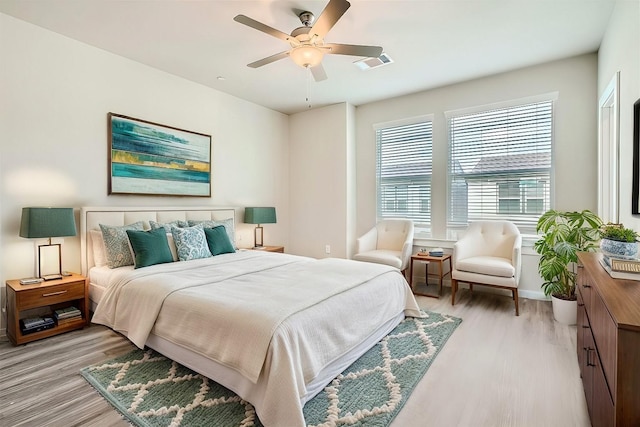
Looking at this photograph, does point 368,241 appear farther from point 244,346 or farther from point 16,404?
point 16,404

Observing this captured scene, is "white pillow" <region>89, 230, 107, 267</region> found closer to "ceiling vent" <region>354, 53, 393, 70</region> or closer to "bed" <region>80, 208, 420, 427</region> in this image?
"bed" <region>80, 208, 420, 427</region>

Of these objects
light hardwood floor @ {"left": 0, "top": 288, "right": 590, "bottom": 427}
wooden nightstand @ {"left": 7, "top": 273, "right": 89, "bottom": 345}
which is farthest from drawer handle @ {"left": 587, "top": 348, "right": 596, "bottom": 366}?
wooden nightstand @ {"left": 7, "top": 273, "right": 89, "bottom": 345}

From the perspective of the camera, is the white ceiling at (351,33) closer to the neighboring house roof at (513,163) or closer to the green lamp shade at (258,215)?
the neighboring house roof at (513,163)

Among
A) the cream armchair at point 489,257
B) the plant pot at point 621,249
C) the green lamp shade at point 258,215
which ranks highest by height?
the green lamp shade at point 258,215

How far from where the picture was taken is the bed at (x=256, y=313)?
1675mm

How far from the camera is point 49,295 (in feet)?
8.85

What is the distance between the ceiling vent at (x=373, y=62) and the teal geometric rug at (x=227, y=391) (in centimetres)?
296

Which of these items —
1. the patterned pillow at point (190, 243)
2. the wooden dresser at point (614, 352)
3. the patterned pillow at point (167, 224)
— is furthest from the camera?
the patterned pillow at point (167, 224)

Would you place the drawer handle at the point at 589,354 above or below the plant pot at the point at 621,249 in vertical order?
below

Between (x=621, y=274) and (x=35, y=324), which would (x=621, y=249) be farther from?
(x=35, y=324)

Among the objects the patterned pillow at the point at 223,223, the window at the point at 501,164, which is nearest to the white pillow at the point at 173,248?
the patterned pillow at the point at 223,223

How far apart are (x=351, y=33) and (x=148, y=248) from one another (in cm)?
281

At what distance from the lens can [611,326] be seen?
1096 mm

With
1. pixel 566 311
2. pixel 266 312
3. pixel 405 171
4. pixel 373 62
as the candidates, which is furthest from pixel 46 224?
pixel 566 311
